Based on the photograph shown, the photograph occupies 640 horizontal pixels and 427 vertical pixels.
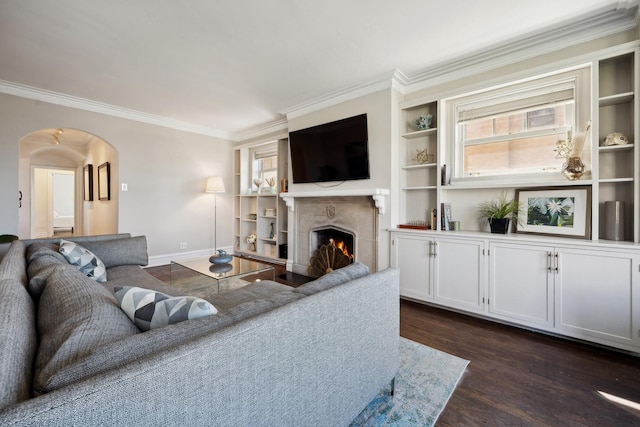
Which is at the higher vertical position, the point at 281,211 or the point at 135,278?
the point at 281,211

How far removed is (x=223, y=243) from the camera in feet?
18.1

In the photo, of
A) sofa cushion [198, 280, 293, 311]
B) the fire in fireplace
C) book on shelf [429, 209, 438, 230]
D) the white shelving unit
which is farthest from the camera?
the white shelving unit

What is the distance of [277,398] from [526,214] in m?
2.72

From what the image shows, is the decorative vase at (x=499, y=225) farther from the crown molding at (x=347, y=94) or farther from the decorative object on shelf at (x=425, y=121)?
the crown molding at (x=347, y=94)

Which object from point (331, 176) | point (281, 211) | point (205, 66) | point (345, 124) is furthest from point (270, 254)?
point (205, 66)

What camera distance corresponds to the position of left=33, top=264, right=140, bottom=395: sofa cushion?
2.10 feet

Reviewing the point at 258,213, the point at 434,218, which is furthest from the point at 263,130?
the point at 434,218

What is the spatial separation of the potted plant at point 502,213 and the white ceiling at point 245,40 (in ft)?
4.69

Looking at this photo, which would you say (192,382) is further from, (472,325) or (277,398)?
(472,325)

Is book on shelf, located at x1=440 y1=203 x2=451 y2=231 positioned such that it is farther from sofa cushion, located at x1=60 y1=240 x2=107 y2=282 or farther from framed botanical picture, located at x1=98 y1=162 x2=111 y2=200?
framed botanical picture, located at x1=98 y1=162 x2=111 y2=200

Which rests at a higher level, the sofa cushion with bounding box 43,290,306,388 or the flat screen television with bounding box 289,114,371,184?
the flat screen television with bounding box 289,114,371,184

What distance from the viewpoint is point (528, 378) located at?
5.65 feet

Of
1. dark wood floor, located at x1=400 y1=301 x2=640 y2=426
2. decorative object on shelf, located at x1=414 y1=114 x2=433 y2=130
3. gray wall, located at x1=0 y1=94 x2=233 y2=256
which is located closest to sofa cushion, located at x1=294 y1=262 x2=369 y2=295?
dark wood floor, located at x1=400 y1=301 x2=640 y2=426

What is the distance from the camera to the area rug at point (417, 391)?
4.58 ft
